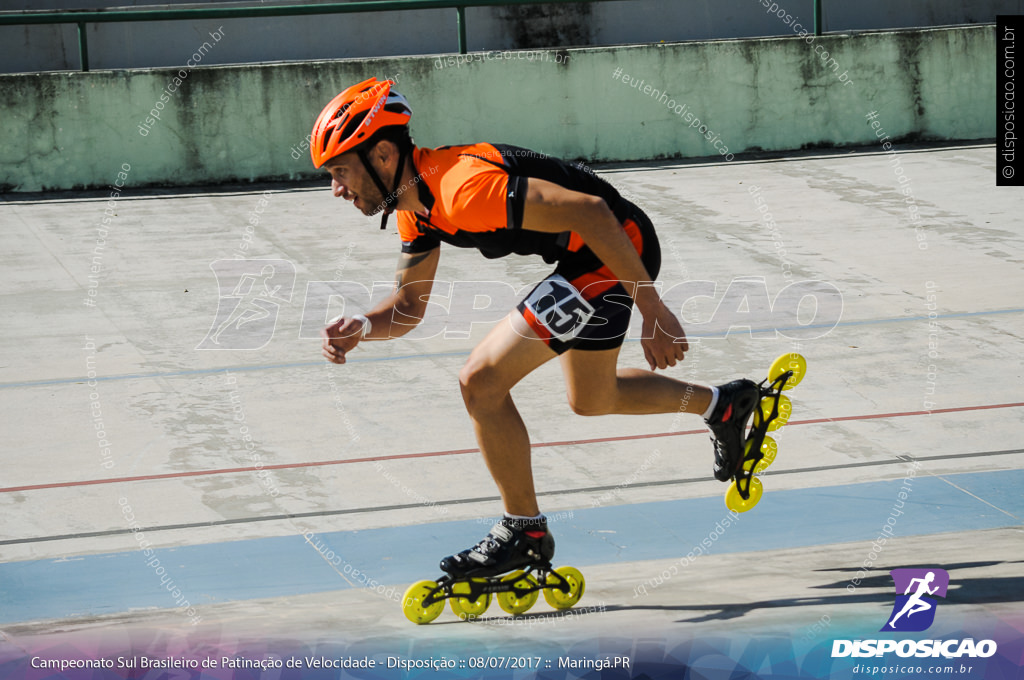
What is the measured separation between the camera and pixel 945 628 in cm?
336

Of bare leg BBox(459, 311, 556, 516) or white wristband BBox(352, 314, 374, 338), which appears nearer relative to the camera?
bare leg BBox(459, 311, 556, 516)

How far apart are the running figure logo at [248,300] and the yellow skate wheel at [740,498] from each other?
388cm

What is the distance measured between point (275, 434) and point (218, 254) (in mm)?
4399

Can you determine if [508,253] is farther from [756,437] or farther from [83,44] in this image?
[83,44]

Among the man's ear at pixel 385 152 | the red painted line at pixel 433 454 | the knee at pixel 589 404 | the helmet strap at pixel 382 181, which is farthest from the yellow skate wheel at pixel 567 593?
the red painted line at pixel 433 454

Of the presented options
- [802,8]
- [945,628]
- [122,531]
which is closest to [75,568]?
[122,531]

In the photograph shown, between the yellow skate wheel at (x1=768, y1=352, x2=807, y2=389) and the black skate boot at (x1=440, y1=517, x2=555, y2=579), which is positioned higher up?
the yellow skate wheel at (x1=768, y1=352, x2=807, y2=389)

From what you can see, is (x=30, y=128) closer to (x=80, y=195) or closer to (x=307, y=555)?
(x=80, y=195)

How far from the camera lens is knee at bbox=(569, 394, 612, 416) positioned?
13.2 ft

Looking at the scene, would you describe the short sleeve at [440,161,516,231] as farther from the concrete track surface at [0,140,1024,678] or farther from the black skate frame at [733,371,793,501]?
the black skate frame at [733,371,793,501]

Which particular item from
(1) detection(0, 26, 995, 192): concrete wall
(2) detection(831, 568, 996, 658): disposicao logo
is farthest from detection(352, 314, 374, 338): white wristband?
(1) detection(0, 26, 995, 192): concrete wall

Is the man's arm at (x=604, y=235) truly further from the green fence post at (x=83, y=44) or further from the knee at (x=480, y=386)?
the green fence post at (x=83, y=44)

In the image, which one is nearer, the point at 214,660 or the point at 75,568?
the point at 214,660

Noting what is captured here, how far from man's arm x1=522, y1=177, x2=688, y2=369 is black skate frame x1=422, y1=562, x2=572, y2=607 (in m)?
0.88
